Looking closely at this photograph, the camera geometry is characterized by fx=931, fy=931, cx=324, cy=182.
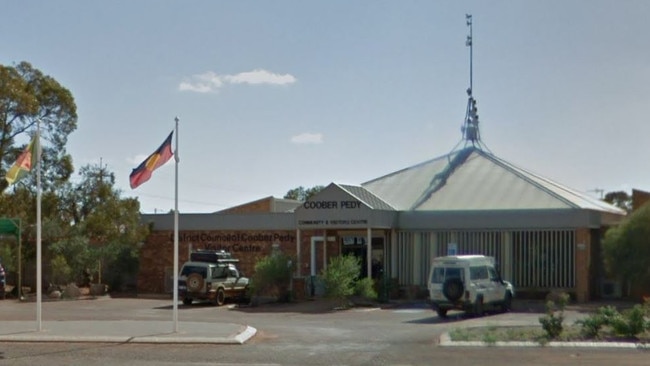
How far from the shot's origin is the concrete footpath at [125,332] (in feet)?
72.0

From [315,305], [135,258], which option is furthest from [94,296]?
[315,305]

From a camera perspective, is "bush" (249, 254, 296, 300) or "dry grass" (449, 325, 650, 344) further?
"bush" (249, 254, 296, 300)

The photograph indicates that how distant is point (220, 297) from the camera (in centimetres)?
3591

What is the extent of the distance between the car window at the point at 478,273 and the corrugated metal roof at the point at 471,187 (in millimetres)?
8587

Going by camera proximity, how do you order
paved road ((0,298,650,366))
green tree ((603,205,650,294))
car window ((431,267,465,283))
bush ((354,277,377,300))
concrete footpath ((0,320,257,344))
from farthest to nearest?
1. bush ((354,277,377,300))
2. green tree ((603,205,650,294))
3. car window ((431,267,465,283))
4. concrete footpath ((0,320,257,344))
5. paved road ((0,298,650,366))

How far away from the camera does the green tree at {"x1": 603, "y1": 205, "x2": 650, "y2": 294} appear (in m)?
34.1

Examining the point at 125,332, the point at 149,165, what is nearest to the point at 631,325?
the point at 149,165

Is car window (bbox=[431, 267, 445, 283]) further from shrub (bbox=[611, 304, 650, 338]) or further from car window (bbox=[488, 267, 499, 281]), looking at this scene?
shrub (bbox=[611, 304, 650, 338])

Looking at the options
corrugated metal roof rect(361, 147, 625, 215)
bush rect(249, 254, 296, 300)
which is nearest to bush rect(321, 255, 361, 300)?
bush rect(249, 254, 296, 300)

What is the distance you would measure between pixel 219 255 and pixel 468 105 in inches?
647

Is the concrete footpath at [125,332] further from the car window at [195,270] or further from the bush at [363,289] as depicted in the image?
the bush at [363,289]

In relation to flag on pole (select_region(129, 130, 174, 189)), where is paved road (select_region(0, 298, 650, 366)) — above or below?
below

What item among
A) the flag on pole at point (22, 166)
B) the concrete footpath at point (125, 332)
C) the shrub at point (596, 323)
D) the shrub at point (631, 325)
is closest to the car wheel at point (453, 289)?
the concrete footpath at point (125, 332)

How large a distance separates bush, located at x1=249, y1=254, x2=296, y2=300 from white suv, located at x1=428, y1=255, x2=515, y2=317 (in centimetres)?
877
